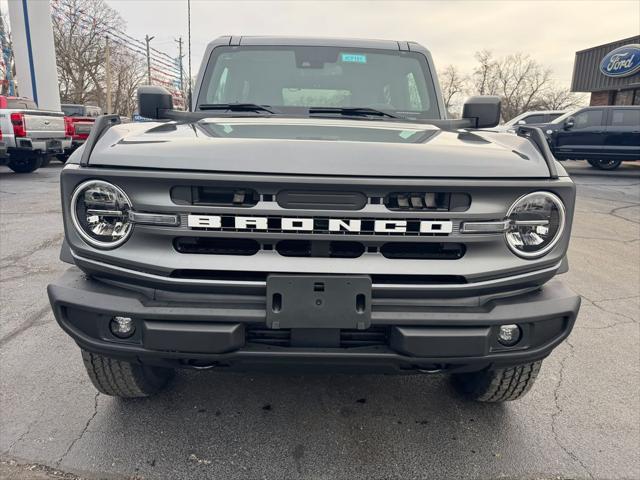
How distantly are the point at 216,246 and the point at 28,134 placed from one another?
10972 millimetres

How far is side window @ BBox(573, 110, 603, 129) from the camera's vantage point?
14211 millimetres

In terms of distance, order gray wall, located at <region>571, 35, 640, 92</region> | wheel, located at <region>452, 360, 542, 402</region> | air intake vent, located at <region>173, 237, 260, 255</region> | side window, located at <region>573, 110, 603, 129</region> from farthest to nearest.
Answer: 1. gray wall, located at <region>571, 35, 640, 92</region>
2. side window, located at <region>573, 110, 603, 129</region>
3. wheel, located at <region>452, 360, 542, 402</region>
4. air intake vent, located at <region>173, 237, 260, 255</region>

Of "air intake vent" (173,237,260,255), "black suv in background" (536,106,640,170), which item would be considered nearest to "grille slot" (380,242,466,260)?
"air intake vent" (173,237,260,255)

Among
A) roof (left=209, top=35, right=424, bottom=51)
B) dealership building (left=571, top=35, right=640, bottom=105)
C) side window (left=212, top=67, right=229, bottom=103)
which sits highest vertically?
dealership building (left=571, top=35, right=640, bottom=105)

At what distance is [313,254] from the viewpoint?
1770mm

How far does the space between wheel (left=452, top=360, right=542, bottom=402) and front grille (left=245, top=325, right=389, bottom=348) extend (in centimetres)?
71

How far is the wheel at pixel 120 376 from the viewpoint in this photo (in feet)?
A: 7.19

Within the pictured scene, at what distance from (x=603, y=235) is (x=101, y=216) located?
23.9 feet

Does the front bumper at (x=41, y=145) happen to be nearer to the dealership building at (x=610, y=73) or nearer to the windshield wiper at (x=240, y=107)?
the windshield wiper at (x=240, y=107)

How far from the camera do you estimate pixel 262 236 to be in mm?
1719

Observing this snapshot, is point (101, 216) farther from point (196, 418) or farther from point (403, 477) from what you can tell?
point (403, 477)

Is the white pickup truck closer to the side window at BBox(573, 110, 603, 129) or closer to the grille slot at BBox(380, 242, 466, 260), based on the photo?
the grille slot at BBox(380, 242, 466, 260)

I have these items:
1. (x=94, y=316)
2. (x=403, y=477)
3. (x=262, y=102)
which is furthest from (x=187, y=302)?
(x=262, y=102)

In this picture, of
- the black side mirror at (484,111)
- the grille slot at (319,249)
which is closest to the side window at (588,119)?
the black side mirror at (484,111)
